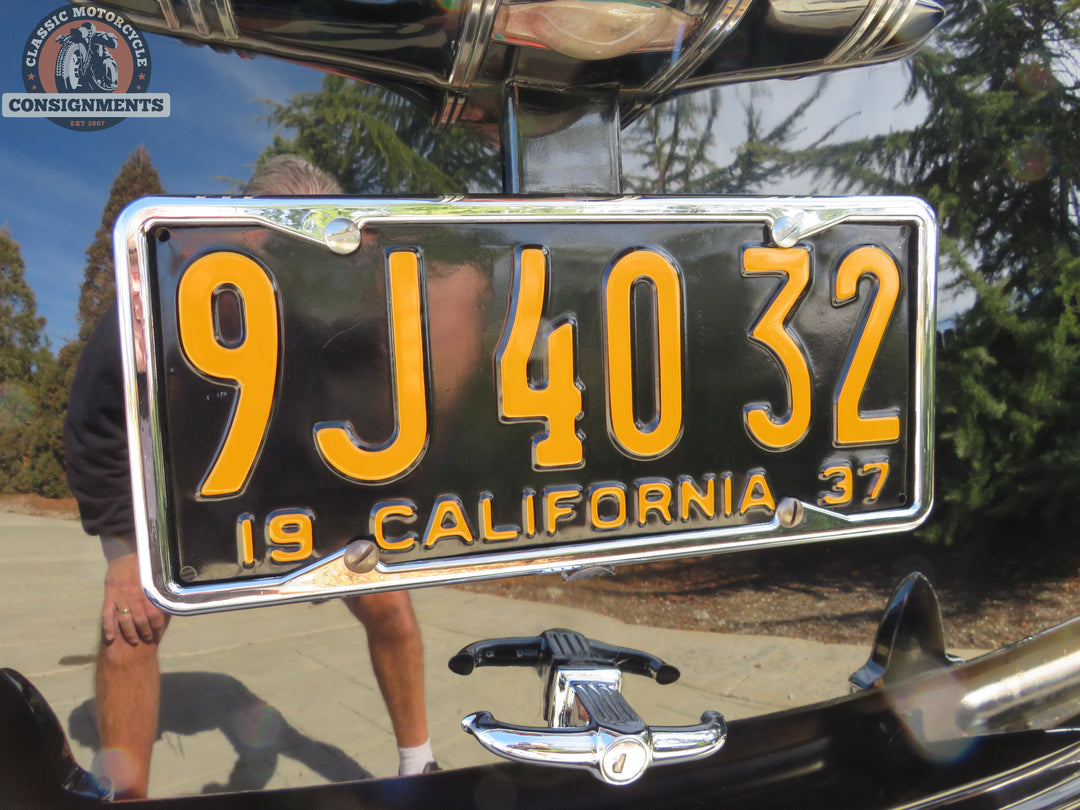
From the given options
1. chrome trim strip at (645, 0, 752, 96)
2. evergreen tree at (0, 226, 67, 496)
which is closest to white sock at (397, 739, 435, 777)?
evergreen tree at (0, 226, 67, 496)

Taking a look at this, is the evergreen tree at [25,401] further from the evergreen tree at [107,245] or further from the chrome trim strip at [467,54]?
the chrome trim strip at [467,54]

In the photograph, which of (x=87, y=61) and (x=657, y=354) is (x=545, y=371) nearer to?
(x=657, y=354)

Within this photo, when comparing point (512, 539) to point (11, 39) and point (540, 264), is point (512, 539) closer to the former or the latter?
point (540, 264)

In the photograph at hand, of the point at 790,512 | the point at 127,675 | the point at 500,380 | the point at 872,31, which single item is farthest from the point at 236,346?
the point at 872,31

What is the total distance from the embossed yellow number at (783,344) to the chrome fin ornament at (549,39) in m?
→ 0.25

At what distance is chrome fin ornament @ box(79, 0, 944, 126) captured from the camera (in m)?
0.78

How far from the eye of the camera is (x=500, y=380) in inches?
32.1

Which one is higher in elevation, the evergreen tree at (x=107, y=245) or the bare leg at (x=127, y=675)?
the evergreen tree at (x=107, y=245)

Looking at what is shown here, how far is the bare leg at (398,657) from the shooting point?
917 millimetres

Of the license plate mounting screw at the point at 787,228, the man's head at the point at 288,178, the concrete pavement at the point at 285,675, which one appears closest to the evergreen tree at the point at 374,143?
the man's head at the point at 288,178

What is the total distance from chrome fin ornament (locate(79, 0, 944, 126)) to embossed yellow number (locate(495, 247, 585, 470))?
0.24 m

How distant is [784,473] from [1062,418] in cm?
146

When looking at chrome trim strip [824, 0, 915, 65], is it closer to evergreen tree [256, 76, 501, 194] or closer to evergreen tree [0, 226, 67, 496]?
evergreen tree [256, 76, 501, 194]

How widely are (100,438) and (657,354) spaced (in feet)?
1.93
